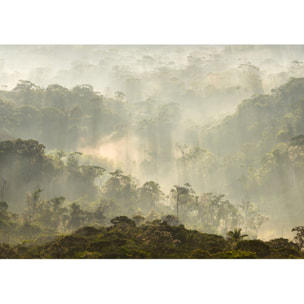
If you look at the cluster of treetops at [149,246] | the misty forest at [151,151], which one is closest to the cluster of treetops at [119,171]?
the misty forest at [151,151]

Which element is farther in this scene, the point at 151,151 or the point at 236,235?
the point at 151,151

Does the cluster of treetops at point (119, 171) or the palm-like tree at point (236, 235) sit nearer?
the palm-like tree at point (236, 235)

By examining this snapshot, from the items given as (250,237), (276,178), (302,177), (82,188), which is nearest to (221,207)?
(250,237)

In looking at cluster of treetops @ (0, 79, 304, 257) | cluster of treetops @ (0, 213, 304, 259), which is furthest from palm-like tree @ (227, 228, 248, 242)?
cluster of treetops @ (0, 79, 304, 257)

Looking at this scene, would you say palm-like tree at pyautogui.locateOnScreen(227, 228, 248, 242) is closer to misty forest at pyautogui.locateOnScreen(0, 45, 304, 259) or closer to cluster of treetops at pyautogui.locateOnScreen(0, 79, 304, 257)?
misty forest at pyautogui.locateOnScreen(0, 45, 304, 259)

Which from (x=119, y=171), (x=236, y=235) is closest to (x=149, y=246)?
(x=236, y=235)

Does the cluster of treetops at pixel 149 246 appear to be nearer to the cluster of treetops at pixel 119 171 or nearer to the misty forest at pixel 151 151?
the misty forest at pixel 151 151

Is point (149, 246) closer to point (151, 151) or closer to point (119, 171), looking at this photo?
point (119, 171)

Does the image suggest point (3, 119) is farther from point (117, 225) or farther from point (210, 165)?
point (210, 165)
